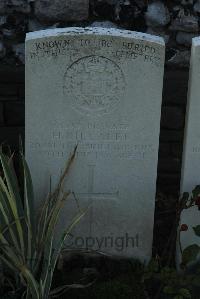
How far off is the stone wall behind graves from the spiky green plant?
4.31 ft

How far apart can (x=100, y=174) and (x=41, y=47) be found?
2.65ft

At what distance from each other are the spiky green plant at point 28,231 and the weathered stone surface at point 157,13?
1.52 meters

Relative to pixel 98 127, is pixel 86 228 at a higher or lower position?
lower

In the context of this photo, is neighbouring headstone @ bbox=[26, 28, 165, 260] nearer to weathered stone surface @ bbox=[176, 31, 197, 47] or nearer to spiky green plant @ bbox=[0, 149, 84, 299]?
spiky green plant @ bbox=[0, 149, 84, 299]

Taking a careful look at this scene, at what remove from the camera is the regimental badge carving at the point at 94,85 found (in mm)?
2978

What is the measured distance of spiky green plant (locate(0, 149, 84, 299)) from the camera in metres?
2.79

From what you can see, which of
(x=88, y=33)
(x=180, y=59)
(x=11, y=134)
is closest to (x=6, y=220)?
(x=88, y=33)

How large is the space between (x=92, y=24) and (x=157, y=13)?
1.58 ft

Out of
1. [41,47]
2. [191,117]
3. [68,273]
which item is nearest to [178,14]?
[191,117]

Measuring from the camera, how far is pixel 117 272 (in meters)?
3.30

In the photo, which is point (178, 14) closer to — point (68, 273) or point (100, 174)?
point (100, 174)

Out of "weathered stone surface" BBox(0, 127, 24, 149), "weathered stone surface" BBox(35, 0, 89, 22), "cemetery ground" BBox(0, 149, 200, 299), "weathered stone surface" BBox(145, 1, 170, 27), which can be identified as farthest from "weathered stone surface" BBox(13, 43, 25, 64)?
"cemetery ground" BBox(0, 149, 200, 299)

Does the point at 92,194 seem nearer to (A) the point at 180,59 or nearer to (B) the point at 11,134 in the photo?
(B) the point at 11,134

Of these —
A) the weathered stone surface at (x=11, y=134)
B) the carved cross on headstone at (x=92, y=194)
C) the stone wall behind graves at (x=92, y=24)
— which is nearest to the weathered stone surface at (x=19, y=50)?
the stone wall behind graves at (x=92, y=24)
